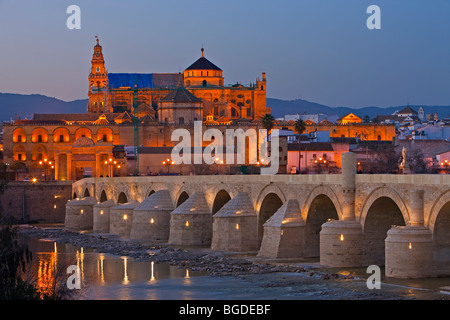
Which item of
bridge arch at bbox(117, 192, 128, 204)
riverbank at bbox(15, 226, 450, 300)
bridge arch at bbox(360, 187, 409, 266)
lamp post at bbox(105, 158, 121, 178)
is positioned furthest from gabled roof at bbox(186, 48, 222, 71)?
bridge arch at bbox(360, 187, 409, 266)

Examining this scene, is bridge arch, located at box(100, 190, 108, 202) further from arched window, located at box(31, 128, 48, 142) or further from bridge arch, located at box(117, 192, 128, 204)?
arched window, located at box(31, 128, 48, 142)

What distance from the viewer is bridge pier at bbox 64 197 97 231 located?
2494 inches

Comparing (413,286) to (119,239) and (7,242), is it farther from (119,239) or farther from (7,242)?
(119,239)

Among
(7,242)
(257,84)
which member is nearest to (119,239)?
(7,242)

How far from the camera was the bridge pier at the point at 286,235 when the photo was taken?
37.5 meters

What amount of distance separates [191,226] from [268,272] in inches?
522

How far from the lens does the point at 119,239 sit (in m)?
52.6

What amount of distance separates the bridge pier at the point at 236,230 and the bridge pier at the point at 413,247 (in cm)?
1263

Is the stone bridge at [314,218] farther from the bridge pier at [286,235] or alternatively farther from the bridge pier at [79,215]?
the bridge pier at [79,215]

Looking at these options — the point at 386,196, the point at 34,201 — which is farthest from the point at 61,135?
the point at 386,196

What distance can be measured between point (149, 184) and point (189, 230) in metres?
12.4

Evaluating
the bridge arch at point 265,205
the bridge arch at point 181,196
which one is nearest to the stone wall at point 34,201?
the bridge arch at point 181,196

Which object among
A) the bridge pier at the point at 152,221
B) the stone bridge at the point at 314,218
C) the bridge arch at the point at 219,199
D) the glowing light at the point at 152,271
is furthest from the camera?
the bridge pier at the point at 152,221

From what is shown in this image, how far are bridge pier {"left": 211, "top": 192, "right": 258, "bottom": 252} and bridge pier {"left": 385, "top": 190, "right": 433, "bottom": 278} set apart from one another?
41.4 ft
